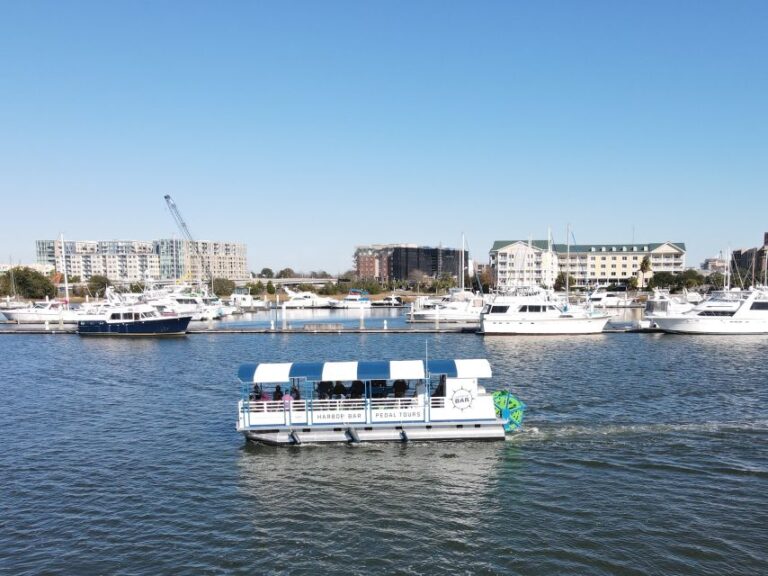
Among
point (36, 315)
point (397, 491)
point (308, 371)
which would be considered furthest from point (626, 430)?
point (36, 315)

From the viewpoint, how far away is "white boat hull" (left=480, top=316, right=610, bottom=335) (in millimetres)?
75312

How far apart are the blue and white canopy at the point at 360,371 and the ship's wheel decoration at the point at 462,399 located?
30.4 inches

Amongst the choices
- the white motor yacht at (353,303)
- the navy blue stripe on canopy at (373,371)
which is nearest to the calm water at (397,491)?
the navy blue stripe on canopy at (373,371)

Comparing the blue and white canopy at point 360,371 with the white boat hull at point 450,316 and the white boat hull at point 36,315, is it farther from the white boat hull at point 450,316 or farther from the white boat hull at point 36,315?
the white boat hull at point 36,315

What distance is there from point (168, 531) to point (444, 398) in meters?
13.3

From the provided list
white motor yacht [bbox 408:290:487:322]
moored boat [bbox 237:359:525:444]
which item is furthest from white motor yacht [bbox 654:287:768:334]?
moored boat [bbox 237:359:525:444]

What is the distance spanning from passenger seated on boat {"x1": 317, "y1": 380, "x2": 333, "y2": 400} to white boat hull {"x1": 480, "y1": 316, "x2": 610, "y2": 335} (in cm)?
5147

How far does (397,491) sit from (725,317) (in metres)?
65.3

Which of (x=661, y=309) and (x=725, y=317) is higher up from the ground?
(x=661, y=309)

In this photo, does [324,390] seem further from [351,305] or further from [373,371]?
[351,305]

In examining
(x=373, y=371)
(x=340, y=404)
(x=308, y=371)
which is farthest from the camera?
(x=308, y=371)

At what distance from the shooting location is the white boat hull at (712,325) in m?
71.1

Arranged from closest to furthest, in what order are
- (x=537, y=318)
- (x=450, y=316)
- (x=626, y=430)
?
(x=626, y=430), (x=537, y=318), (x=450, y=316)

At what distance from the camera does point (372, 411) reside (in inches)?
1092
